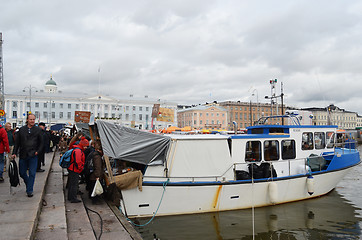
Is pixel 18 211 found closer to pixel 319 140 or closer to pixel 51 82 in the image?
pixel 319 140

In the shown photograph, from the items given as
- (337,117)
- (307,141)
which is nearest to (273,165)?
(307,141)

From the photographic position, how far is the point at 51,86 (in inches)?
3969

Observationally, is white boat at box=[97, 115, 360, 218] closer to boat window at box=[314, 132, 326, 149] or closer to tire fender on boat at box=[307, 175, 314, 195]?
tire fender on boat at box=[307, 175, 314, 195]

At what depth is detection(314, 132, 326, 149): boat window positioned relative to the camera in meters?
11.7

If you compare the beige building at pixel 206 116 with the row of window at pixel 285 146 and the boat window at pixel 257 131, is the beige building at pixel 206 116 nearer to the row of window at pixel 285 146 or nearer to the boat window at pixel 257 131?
the row of window at pixel 285 146

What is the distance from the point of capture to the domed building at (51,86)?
10062 cm

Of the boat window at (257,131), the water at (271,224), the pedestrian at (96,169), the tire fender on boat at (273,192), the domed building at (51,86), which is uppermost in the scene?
the domed building at (51,86)

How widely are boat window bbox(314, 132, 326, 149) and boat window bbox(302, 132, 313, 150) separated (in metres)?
0.32

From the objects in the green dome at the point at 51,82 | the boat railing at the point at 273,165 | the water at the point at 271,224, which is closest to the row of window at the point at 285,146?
the boat railing at the point at 273,165

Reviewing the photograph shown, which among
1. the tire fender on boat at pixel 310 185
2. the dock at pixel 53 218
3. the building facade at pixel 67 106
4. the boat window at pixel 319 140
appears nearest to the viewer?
the dock at pixel 53 218

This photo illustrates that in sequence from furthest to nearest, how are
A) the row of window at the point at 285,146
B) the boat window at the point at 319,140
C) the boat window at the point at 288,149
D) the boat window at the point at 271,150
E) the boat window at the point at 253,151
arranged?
1. the boat window at the point at 319,140
2. the boat window at the point at 288,149
3. the boat window at the point at 271,150
4. the row of window at the point at 285,146
5. the boat window at the point at 253,151

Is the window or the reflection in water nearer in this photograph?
the reflection in water

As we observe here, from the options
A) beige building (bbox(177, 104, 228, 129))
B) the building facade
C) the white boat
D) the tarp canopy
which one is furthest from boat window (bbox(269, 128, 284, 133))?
beige building (bbox(177, 104, 228, 129))

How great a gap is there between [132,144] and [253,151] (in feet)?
15.3
